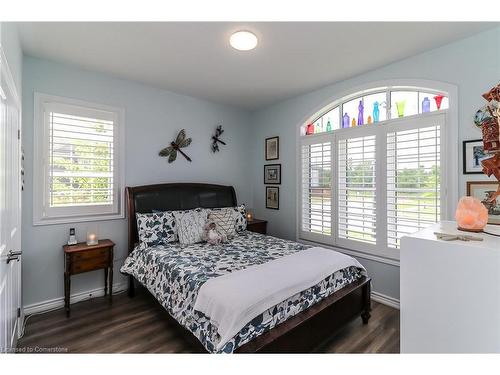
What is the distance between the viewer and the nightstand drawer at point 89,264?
Result: 2571mm

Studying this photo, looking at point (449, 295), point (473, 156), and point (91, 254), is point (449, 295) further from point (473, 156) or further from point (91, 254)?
point (91, 254)

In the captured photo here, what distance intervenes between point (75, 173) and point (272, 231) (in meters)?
2.91

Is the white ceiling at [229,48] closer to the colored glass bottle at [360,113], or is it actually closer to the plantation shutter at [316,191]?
the colored glass bottle at [360,113]

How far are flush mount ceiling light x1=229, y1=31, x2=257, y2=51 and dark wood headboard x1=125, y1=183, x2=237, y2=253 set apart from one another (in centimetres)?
201

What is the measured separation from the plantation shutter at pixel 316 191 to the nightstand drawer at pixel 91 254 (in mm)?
2595

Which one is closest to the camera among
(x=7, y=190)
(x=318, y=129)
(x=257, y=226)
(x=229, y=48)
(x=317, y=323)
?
(x=7, y=190)

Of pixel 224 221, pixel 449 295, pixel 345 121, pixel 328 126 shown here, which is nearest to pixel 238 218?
pixel 224 221

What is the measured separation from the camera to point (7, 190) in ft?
5.60

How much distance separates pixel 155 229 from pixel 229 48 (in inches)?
84.1

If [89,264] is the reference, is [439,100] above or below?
above

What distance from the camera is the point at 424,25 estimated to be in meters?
2.06

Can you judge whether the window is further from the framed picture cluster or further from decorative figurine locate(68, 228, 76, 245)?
the framed picture cluster
